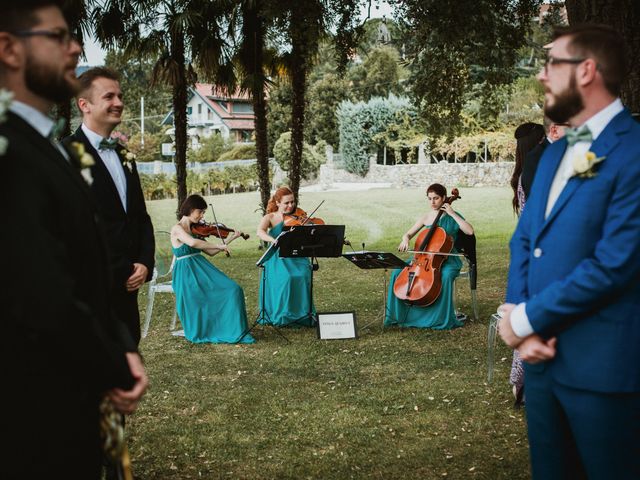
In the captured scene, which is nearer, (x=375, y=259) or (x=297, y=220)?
(x=375, y=259)

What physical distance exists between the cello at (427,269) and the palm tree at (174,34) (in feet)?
29.6

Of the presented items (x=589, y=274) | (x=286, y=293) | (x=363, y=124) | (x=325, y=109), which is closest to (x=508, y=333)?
(x=589, y=274)

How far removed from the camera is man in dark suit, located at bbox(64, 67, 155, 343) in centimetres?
406

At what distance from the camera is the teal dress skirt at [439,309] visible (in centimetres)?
916

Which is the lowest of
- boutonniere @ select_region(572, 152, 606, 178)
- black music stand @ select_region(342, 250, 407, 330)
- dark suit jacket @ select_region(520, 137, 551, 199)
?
black music stand @ select_region(342, 250, 407, 330)

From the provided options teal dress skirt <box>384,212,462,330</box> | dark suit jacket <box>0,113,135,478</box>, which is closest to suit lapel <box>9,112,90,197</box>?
dark suit jacket <box>0,113,135,478</box>

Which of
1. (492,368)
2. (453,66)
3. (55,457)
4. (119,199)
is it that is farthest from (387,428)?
(453,66)

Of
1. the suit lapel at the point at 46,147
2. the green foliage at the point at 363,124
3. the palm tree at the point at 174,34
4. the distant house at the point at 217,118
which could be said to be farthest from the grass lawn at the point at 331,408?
the distant house at the point at 217,118

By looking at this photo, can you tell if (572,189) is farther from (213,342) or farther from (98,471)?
(213,342)

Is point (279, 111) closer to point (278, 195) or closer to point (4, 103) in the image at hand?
point (278, 195)

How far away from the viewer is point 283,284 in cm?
970

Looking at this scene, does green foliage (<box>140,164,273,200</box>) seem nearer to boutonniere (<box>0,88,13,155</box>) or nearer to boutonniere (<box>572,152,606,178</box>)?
boutonniere (<box>572,152,606,178</box>)

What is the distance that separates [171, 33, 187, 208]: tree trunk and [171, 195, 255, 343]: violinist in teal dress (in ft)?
27.4

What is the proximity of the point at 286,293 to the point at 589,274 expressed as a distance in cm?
735
